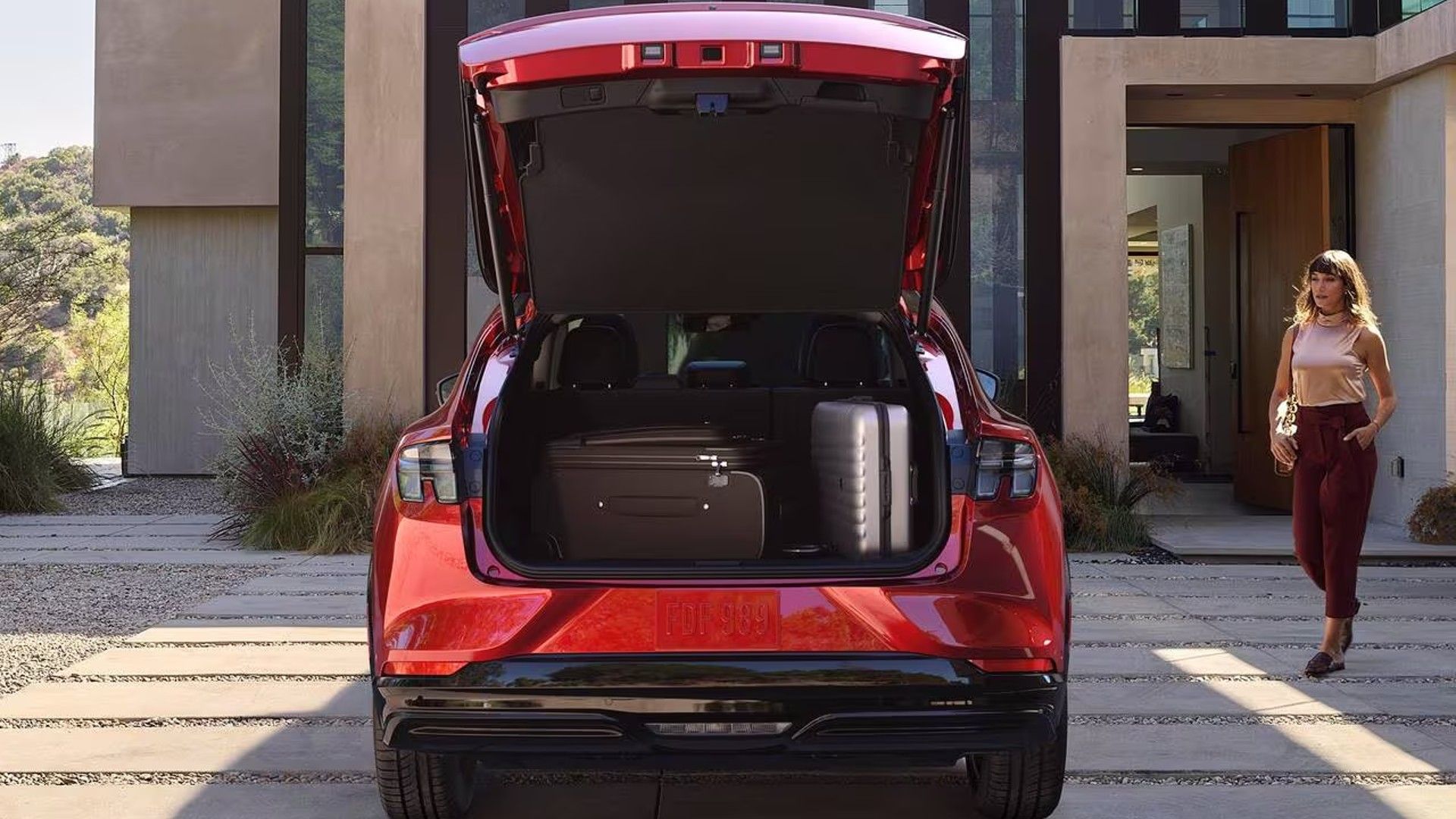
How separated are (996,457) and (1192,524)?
24.3 feet

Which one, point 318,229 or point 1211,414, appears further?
point 1211,414

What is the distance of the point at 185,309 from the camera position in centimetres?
1573

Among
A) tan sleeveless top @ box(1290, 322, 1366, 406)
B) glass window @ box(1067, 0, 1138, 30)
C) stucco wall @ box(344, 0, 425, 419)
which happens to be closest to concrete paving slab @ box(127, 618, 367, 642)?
tan sleeveless top @ box(1290, 322, 1366, 406)

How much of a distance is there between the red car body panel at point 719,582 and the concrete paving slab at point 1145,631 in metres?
3.07

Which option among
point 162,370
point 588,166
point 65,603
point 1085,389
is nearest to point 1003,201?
point 1085,389

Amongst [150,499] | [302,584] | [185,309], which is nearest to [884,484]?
[302,584]

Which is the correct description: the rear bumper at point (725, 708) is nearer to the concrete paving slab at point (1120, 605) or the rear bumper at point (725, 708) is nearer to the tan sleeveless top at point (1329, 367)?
the tan sleeveless top at point (1329, 367)

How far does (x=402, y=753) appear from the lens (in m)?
3.46

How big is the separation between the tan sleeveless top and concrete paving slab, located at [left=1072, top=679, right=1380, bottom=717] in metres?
0.99

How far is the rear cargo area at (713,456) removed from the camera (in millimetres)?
3576

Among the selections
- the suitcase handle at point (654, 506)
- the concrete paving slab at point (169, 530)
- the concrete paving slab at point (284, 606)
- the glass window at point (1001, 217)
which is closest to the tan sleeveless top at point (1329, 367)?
the suitcase handle at point (654, 506)

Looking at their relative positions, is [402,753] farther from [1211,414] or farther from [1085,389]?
[1211,414]

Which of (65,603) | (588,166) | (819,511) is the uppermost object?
(588,166)

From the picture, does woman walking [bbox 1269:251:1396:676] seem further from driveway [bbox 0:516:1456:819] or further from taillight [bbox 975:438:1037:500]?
taillight [bbox 975:438:1037:500]
